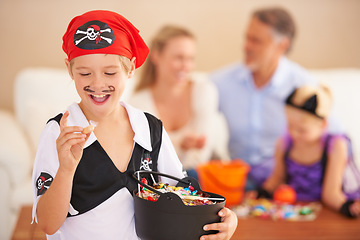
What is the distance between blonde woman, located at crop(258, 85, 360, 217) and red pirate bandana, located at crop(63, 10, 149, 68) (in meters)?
1.44

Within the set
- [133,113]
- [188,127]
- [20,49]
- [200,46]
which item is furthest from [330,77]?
[133,113]

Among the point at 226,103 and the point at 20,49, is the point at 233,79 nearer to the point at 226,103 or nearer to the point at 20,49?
the point at 226,103

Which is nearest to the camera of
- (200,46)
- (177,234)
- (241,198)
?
(177,234)

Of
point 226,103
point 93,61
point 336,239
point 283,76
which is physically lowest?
point 336,239

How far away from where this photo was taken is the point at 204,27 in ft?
9.55

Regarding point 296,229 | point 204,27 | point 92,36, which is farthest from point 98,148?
point 204,27

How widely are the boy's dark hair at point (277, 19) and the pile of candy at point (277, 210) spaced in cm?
103

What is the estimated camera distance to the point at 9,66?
2.72 metres

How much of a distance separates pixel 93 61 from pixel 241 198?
4.73 feet

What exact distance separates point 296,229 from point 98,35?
4.31 ft

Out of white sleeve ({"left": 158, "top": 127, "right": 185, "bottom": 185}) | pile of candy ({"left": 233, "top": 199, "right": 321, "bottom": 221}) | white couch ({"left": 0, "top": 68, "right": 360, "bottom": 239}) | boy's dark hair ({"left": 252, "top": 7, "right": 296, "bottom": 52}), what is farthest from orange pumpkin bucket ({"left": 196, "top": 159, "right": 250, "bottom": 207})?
white sleeve ({"left": 158, "top": 127, "right": 185, "bottom": 185})

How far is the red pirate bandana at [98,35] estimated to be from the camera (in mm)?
709

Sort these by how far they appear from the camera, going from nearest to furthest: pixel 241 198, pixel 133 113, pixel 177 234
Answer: pixel 177 234 < pixel 133 113 < pixel 241 198

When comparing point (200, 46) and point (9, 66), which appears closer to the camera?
point (9, 66)
